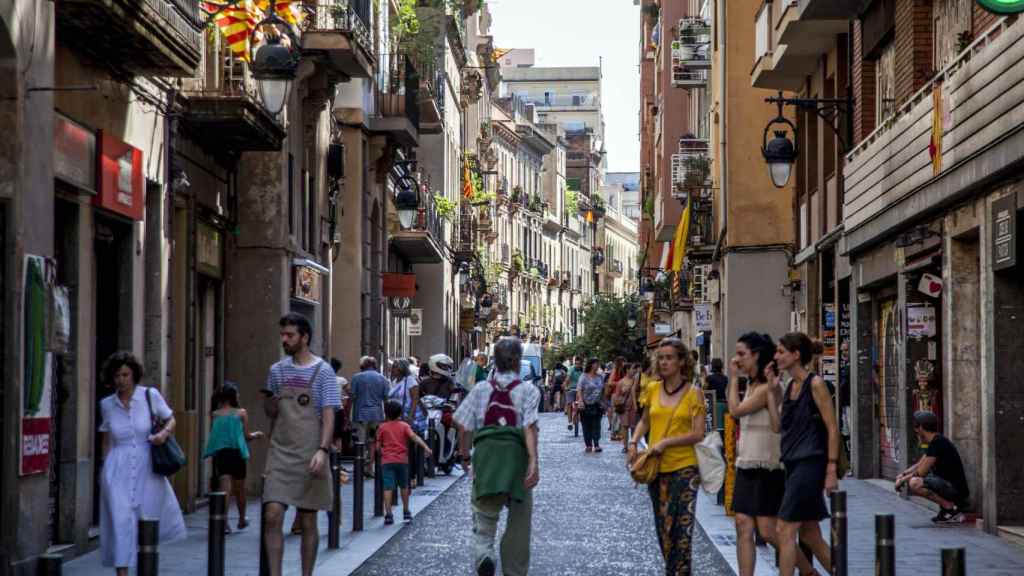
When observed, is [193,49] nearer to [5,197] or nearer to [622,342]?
[5,197]

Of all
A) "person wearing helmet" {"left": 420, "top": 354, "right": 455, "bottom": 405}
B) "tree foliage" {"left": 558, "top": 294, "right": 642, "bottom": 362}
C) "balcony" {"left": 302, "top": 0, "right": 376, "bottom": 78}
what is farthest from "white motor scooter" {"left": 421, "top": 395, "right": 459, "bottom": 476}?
"tree foliage" {"left": 558, "top": 294, "right": 642, "bottom": 362}

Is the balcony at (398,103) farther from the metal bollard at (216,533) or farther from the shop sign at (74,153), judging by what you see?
the metal bollard at (216,533)

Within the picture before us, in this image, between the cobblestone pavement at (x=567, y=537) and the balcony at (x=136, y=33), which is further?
the cobblestone pavement at (x=567, y=537)

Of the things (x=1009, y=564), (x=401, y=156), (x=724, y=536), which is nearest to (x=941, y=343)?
(x=724, y=536)

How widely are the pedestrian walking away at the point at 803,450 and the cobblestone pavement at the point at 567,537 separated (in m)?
2.57

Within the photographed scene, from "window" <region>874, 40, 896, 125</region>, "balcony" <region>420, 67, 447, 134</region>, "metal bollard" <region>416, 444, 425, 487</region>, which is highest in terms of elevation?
"balcony" <region>420, 67, 447, 134</region>

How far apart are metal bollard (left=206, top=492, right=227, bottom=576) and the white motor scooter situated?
54.9 ft

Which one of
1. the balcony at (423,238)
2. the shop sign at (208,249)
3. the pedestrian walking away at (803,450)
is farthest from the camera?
the balcony at (423,238)

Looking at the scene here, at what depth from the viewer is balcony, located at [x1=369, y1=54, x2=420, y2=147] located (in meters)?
36.6

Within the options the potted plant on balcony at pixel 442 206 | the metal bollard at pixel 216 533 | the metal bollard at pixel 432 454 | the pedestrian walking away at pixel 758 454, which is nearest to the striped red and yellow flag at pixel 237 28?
the metal bollard at pixel 432 454

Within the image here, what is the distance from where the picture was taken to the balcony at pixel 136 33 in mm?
14703

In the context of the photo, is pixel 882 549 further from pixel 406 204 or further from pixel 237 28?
pixel 406 204

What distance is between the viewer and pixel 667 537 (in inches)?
479

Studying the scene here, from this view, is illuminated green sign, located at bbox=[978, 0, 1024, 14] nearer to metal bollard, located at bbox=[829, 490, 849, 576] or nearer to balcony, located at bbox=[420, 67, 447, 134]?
metal bollard, located at bbox=[829, 490, 849, 576]
